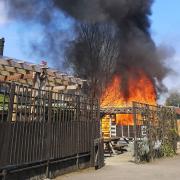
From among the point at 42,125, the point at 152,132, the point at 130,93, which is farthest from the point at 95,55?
the point at 42,125

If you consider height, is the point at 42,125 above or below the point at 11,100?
below

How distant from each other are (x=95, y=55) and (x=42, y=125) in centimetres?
2494

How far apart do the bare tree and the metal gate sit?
16071mm

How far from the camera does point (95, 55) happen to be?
33125mm

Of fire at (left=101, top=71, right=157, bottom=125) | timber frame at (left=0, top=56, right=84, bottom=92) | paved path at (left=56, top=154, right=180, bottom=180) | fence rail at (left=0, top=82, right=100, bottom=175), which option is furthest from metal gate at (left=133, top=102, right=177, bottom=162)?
fire at (left=101, top=71, right=157, bottom=125)

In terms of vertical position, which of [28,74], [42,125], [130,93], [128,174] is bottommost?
[128,174]

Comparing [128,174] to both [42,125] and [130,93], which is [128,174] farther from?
[130,93]

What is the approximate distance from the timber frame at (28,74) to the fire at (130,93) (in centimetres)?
1512

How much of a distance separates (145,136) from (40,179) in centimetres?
679

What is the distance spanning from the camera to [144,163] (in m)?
13.1

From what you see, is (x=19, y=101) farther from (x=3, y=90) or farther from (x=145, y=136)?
(x=145, y=136)

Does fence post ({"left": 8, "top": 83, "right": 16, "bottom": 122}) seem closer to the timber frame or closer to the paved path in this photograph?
the paved path

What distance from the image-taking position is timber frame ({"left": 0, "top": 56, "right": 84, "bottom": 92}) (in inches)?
481

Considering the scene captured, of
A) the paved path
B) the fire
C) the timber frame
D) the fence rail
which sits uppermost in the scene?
the fire
